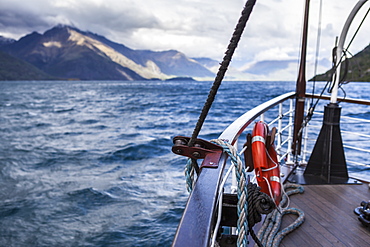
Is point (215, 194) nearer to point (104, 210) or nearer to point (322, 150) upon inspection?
point (322, 150)

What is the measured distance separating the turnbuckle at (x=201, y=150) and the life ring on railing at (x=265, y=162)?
2.57 ft

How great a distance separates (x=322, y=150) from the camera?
2.18 meters

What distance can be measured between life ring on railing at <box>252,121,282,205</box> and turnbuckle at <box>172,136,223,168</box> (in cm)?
78

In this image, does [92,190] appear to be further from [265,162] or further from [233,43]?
[233,43]

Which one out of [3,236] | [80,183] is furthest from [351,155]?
[3,236]

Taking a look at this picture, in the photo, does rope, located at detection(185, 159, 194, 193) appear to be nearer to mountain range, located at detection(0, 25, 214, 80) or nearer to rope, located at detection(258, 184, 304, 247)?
rope, located at detection(258, 184, 304, 247)

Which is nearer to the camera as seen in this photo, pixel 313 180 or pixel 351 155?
pixel 313 180


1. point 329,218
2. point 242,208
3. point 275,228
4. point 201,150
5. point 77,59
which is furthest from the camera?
point 77,59

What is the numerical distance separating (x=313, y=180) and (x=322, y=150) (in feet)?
0.78

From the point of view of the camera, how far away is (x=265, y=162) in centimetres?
148

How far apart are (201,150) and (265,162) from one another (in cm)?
87

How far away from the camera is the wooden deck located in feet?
4.40

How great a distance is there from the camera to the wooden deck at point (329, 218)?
4.40 feet

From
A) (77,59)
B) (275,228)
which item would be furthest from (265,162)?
(77,59)
